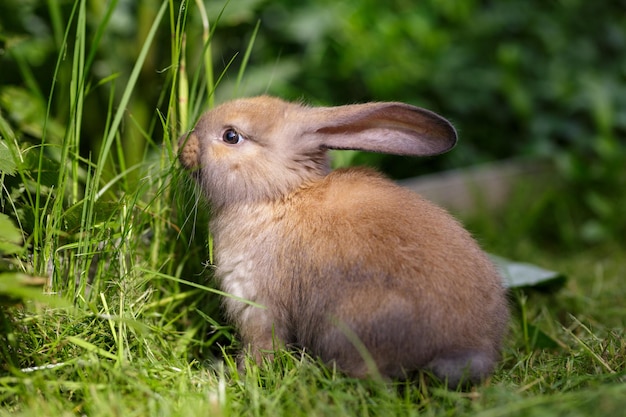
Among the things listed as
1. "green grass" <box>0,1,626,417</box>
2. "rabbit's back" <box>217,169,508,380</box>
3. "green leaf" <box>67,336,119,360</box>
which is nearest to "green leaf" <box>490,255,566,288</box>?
"green grass" <box>0,1,626,417</box>

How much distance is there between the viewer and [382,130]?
275cm

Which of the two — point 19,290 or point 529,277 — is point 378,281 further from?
point 529,277

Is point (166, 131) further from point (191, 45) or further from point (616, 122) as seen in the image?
point (616, 122)

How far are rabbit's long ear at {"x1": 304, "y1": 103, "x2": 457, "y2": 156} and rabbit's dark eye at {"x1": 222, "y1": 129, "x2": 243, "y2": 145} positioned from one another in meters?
0.26

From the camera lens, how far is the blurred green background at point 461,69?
4449 mm

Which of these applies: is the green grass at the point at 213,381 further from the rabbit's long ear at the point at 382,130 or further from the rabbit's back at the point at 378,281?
the rabbit's long ear at the point at 382,130

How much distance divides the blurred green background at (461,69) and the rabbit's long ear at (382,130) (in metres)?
1.59

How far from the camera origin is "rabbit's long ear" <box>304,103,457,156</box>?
2676 mm

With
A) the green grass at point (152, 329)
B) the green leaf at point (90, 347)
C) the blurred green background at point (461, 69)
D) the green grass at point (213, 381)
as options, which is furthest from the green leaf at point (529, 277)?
the green leaf at point (90, 347)

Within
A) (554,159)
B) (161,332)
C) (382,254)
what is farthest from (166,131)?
(554,159)

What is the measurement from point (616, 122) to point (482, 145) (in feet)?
3.09

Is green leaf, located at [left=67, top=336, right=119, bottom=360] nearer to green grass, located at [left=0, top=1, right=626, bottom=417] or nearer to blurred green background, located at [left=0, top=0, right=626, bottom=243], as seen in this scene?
green grass, located at [left=0, top=1, right=626, bottom=417]

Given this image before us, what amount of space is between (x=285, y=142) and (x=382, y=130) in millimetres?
374

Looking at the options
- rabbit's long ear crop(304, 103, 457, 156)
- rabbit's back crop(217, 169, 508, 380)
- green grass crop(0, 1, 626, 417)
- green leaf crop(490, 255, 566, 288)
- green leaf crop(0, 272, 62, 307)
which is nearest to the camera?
green leaf crop(0, 272, 62, 307)
